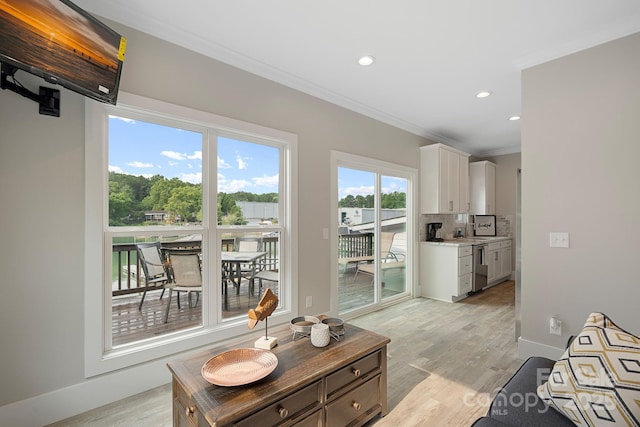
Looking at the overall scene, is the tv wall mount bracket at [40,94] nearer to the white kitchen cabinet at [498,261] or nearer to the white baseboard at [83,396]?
the white baseboard at [83,396]

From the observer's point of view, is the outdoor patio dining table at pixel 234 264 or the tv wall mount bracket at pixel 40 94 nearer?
the tv wall mount bracket at pixel 40 94

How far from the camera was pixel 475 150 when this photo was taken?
20.3 ft

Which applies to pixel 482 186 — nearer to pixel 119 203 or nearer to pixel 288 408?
pixel 288 408

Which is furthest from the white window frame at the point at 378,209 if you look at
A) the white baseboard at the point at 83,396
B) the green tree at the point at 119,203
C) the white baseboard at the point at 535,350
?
the green tree at the point at 119,203

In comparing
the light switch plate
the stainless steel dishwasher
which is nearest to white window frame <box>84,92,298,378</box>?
the light switch plate

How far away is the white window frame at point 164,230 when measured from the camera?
1.96 m

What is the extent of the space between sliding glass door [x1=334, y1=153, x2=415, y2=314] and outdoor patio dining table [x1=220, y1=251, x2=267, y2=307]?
43.0 inches

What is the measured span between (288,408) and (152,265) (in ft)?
5.33

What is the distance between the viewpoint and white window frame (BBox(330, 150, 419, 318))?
3439mm

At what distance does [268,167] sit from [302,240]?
0.84 metres

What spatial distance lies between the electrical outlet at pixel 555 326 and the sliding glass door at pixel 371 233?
1987mm

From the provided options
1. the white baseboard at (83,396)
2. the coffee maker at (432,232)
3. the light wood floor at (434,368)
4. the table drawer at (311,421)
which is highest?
the coffee maker at (432,232)

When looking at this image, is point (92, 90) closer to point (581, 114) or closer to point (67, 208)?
point (67, 208)

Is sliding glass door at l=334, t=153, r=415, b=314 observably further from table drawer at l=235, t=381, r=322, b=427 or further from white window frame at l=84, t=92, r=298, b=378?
table drawer at l=235, t=381, r=322, b=427
